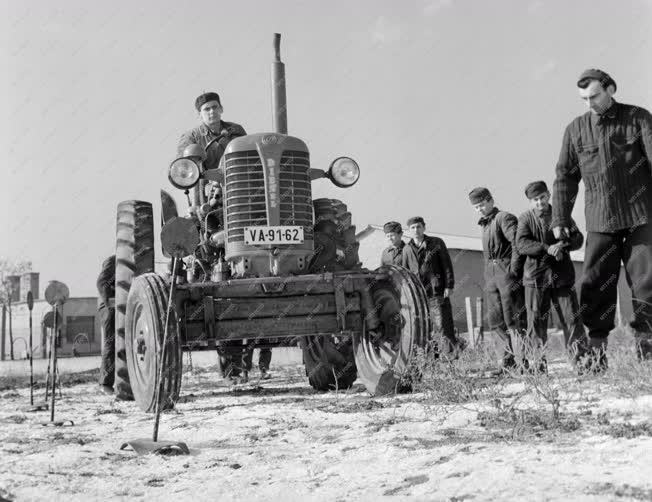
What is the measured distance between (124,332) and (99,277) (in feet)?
7.89

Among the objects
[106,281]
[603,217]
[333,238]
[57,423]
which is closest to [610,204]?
[603,217]

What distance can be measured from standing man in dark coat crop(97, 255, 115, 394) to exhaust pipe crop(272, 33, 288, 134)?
2937 mm

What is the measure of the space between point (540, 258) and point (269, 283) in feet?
7.95

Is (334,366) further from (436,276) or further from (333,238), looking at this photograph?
(436,276)

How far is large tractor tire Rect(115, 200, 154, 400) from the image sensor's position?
26.4 ft

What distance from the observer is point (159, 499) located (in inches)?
141

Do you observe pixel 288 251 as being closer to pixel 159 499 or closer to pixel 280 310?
pixel 280 310

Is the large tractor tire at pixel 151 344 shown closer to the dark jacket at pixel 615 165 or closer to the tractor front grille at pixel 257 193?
the tractor front grille at pixel 257 193

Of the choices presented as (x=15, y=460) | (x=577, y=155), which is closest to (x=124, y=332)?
(x=15, y=460)

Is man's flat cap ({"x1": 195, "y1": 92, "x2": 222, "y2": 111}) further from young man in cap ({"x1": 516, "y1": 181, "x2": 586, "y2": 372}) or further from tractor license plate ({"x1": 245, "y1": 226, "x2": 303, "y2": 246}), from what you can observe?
young man in cap ({"x1": 516, "y1": 181, "x2": 586, "y2": 372})

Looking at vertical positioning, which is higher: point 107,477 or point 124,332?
point 124,332

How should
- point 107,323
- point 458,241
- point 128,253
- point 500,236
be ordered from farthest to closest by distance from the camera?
point 458,241
point 107,323
point 500,236
point 128,253

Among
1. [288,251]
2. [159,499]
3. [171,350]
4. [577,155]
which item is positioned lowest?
[159,499]

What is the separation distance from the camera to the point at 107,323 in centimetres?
973
